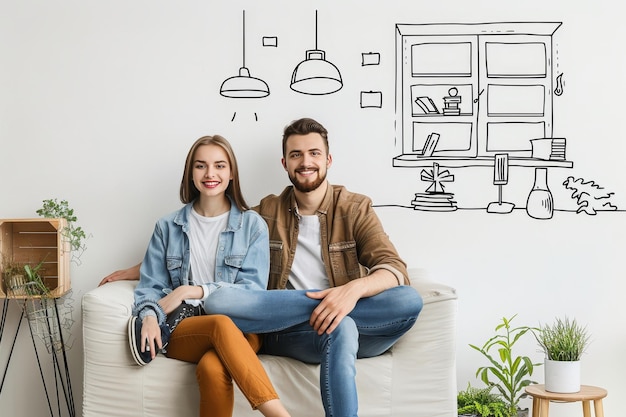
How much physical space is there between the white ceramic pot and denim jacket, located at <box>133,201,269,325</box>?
3.86ft

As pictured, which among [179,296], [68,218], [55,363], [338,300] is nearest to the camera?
[338,300]

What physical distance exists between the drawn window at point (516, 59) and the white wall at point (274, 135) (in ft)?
0.35

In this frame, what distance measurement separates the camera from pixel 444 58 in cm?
329

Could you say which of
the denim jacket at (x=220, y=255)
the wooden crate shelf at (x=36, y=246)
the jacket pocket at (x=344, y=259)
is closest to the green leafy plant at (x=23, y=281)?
the wooden crate shelf at (x=36, y=246)

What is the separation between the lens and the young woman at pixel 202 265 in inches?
97.9

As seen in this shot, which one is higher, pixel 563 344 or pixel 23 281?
pixel 23 281

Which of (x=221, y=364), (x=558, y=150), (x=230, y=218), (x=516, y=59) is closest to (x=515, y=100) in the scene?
(x=516, y=59)

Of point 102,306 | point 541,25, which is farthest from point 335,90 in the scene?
point 102,306

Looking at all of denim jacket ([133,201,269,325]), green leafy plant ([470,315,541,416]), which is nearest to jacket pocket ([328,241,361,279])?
denim jacket ([133,201,269,325])

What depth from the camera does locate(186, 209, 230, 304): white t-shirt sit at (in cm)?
289

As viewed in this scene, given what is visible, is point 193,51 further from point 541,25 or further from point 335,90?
point 541,25

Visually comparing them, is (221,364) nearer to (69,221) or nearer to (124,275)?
(124,275)

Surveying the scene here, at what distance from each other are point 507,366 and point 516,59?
135cm

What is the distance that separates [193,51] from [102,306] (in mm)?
1289
